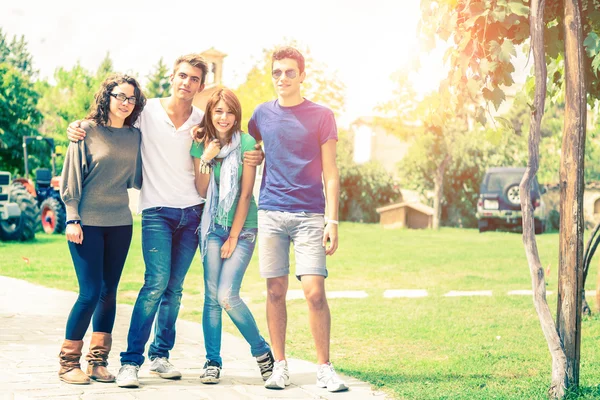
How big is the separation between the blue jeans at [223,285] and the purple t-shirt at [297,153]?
1.06 feet

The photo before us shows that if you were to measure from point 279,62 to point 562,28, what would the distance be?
1821 mm

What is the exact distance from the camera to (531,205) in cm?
509

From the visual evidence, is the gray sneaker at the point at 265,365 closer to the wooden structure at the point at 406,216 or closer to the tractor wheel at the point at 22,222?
the tractor wheel at the point at 22,222

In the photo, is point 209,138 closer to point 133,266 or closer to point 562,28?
point 562,28

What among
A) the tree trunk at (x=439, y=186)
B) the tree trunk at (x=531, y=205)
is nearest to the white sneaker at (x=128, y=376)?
the tree trunk at (x=531, y=205)

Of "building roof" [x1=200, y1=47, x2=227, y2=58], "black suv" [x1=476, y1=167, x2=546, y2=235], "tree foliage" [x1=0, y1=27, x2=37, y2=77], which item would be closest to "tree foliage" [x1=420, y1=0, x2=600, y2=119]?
"black suv" [x1=476, y1=167, x2=546, y2=235]

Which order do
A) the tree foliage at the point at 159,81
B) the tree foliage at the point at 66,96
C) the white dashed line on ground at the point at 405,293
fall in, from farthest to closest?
the tree foliage at the point at 159,81 → the tree foliage at the point at 66,96 → the white dashed line on ground at the point at 405,293

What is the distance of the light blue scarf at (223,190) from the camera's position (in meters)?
5.26

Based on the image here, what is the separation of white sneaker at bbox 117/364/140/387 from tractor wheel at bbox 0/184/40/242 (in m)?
14.5

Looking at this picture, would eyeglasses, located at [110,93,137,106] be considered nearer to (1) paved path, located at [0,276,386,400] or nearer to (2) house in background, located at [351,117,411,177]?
(1) paved path, located at [0,276,386,400]

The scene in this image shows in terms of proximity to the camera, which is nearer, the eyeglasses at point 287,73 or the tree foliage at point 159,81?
the eyeglasses at point 287,73

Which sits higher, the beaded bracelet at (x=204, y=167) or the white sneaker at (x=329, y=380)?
the beaded bracelet at (x=204, y=167)

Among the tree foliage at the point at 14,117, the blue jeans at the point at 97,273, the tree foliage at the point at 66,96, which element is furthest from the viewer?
the tree foliage at the point at 66,96

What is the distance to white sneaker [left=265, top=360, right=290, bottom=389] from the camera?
5.31m
